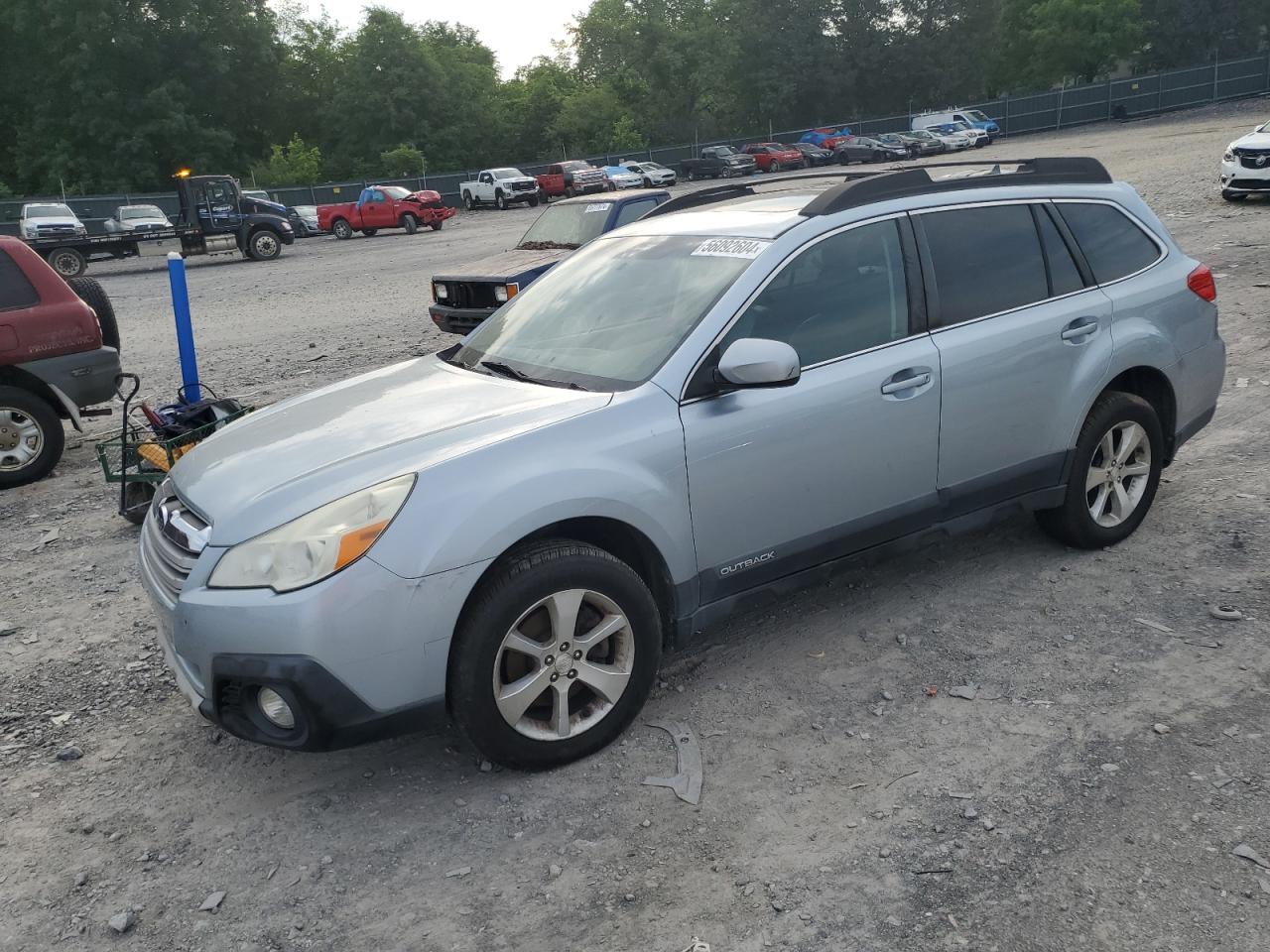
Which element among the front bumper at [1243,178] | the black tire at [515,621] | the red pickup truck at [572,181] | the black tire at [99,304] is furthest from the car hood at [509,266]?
the red pickup truck at [572,181]

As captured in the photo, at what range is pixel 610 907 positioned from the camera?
291cm

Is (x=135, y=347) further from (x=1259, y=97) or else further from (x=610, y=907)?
(x=1259, y=97)

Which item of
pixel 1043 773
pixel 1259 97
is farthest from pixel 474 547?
pixel 1259 97

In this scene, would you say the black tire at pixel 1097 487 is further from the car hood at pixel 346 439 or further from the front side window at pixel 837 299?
the car hood at pixel 346 439

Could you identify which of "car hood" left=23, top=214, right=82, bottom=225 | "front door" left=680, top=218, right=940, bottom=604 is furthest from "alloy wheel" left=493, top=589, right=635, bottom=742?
"car hood" left=23, top=214, right=82, bottom=225

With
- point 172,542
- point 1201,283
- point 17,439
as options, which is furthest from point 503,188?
point 172,542

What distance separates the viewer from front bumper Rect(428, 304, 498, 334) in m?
10.9

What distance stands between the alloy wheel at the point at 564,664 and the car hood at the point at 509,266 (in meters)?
7.58

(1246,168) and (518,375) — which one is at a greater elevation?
(518,375)

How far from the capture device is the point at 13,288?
7.61m

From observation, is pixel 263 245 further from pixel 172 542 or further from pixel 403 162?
pixel 403 162

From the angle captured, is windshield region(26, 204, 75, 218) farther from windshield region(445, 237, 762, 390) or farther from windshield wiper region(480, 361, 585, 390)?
windshield wiper region(480, 361, 585, 390)

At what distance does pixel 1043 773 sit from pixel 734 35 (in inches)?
3011

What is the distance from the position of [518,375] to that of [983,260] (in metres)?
2.03
